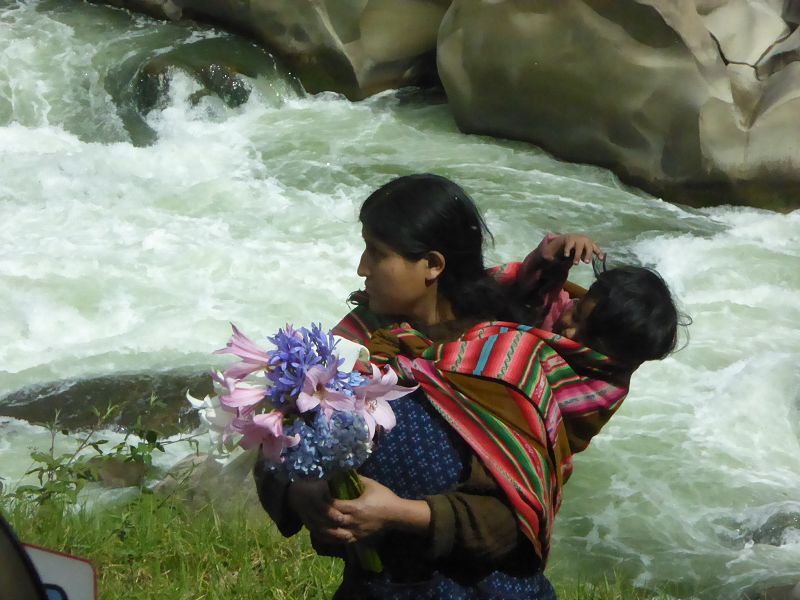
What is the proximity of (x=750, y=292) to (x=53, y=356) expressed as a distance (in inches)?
156

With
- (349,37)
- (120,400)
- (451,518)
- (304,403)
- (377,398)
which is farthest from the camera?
(349,37)

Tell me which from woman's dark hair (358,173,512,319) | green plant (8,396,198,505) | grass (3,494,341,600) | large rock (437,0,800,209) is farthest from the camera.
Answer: large rock (437,0,800,209)

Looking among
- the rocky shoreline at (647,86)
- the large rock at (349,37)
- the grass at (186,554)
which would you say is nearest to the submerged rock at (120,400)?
the grass at (186,554)

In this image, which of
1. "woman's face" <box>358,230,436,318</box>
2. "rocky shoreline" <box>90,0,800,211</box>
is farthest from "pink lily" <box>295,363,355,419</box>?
"rocky shoreline" <box>90,0,800,211</box>

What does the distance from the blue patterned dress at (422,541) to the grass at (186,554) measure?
1.32 metres

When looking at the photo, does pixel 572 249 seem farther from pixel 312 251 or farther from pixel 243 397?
pixel 312 251

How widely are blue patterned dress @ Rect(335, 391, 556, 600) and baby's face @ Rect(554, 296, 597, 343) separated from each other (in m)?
0.51

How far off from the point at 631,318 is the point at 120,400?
3.42 metres

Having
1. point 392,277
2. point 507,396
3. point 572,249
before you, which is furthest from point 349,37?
point 507,396

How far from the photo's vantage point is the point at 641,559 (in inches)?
174

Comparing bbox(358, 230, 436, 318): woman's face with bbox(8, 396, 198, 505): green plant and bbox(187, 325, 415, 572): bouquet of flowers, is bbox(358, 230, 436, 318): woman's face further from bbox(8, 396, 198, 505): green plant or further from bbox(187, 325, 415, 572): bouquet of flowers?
bbox(8, 396, 198, 505): green plant

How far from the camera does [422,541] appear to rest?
186cm

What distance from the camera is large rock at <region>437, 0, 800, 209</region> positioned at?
25.7 ft

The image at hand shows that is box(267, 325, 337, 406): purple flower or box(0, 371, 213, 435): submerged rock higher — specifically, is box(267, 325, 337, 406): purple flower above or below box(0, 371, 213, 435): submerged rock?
above
